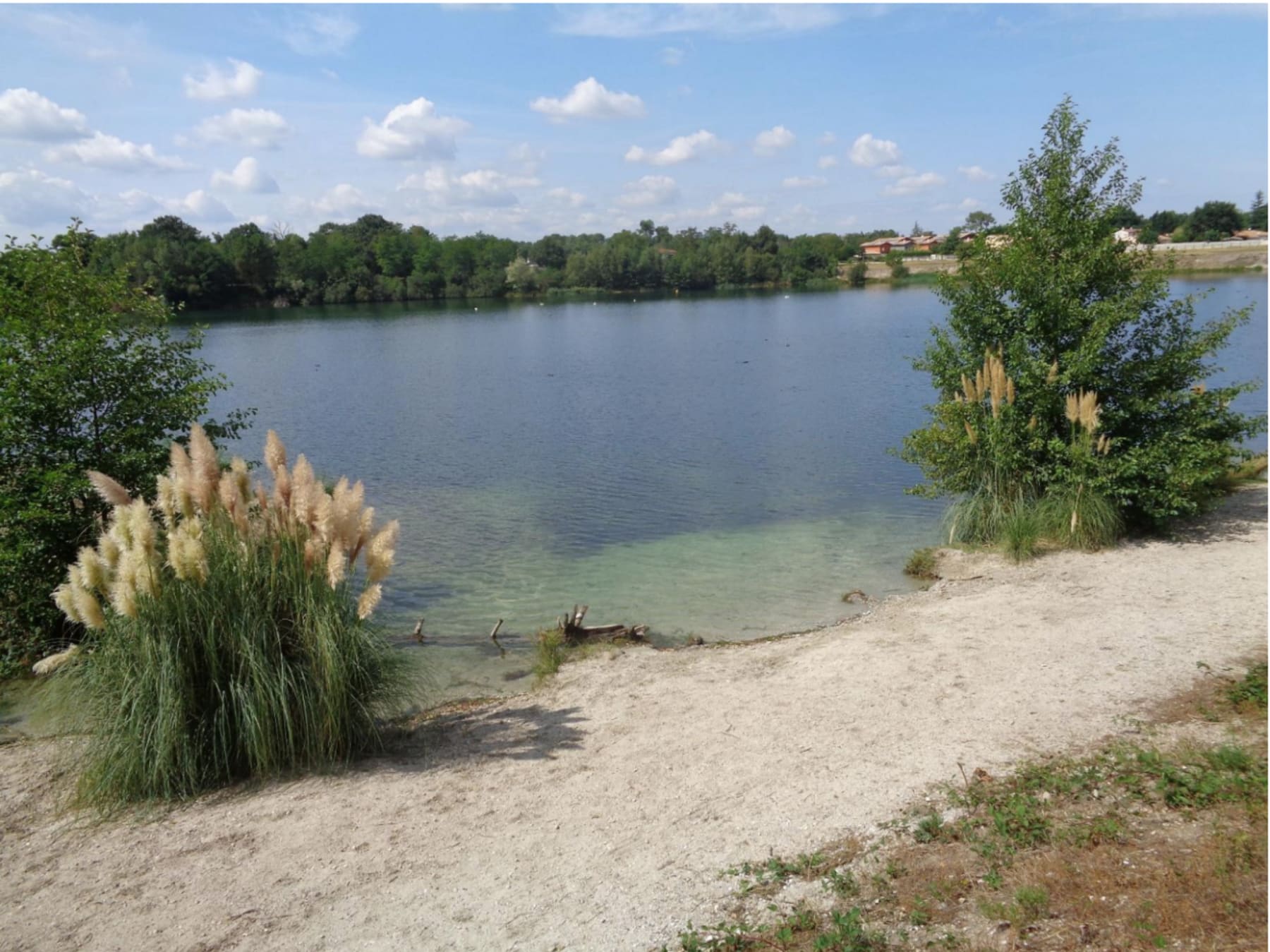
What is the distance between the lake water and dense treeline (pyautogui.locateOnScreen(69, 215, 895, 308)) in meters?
49.6

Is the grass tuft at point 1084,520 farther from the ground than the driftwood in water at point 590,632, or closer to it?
farther from the ground

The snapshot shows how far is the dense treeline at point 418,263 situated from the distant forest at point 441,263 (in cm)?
16

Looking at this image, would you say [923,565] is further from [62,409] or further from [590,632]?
[62,409]

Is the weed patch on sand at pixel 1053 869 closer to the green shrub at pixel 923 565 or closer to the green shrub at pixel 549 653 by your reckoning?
the green shrub at pixel 549 653

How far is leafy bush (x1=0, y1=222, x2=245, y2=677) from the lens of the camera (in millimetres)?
10438

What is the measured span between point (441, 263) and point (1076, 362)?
115m

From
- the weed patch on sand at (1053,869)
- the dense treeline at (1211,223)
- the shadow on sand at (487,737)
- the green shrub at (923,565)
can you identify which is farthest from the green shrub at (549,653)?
the dense treeline at (1211,223)

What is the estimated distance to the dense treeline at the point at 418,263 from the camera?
319ft

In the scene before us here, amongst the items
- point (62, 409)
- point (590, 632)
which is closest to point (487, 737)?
point (590, 632)

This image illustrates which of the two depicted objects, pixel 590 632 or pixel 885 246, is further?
pixel 885 246

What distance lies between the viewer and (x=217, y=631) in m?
6.54

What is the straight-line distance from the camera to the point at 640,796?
633cm

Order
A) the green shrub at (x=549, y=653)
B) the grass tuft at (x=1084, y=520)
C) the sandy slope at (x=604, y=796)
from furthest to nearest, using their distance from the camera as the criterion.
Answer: the grass tuft at (x=1084, y=520) → the green shrub at (x=549, y=653) → the sandy slope at (x=604, y=796)

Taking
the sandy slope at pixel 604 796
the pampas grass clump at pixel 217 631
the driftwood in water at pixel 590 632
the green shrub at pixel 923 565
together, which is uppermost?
the pampas grass clump at pixel 217 631
